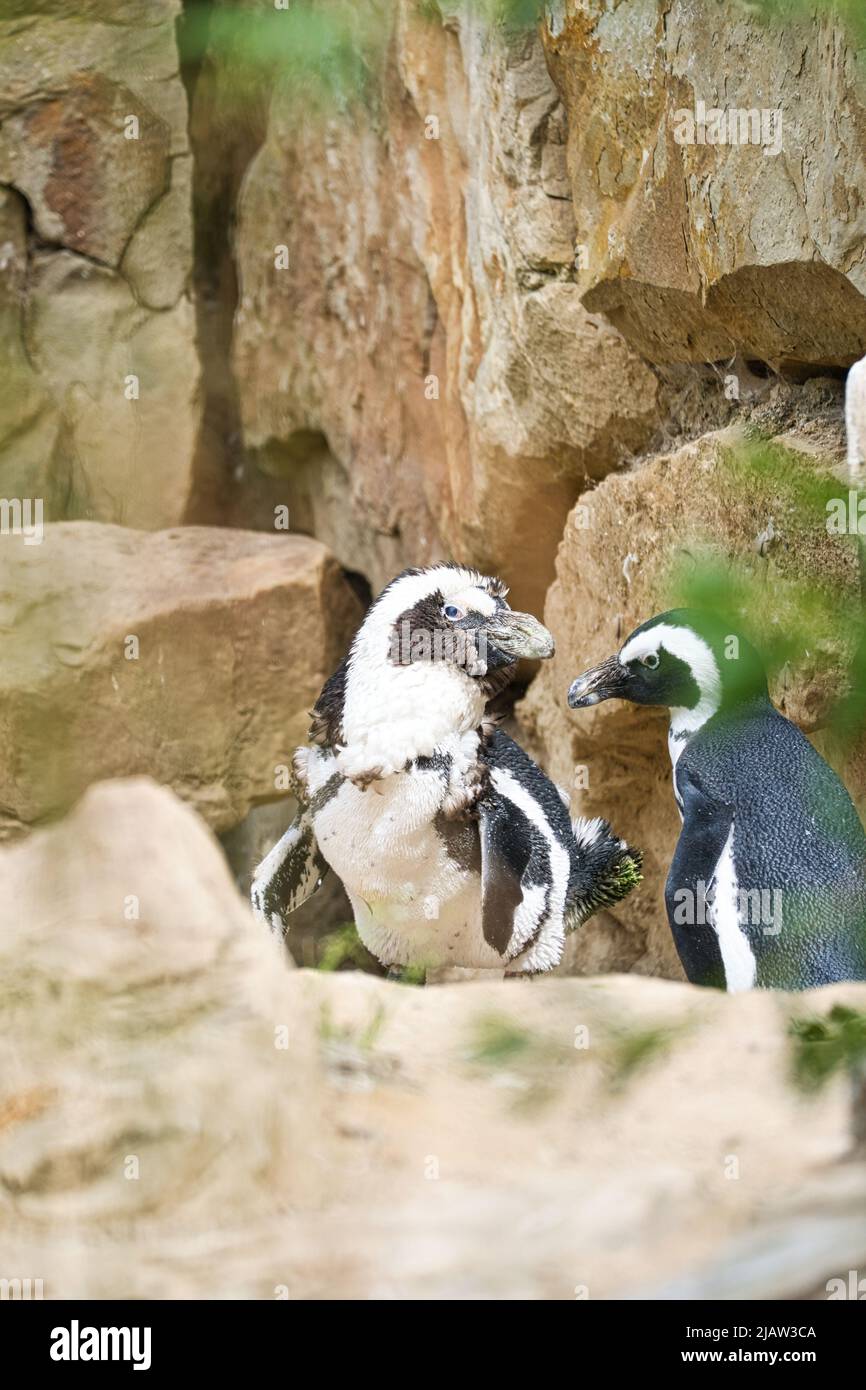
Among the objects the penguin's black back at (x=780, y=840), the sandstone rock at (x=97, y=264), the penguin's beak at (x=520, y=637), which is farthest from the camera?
the sandstone rock at (x=97, y=264)

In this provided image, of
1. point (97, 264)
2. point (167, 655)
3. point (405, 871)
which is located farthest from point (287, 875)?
point (97, 264)

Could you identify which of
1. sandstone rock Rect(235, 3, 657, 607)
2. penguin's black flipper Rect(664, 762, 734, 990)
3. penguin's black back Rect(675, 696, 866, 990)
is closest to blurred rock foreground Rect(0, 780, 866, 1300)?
penguin's black back Rect(675, 696, 866, 990)

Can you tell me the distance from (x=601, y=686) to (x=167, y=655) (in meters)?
1.85

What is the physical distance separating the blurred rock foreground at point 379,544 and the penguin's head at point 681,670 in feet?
0.31

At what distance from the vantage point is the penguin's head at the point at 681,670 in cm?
328

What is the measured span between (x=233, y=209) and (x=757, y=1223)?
5.25 metres

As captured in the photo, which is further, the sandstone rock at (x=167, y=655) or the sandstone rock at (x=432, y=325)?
the sandstone rock at (x=167, y=655)

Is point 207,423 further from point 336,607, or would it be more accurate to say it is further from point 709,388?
point 709,388

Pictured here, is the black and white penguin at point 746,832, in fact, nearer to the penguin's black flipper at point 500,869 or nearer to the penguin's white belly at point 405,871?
the penguin's black flipper at point 500,869

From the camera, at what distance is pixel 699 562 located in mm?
3623

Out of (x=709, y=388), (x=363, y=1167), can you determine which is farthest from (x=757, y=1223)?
(x=709, y=388)

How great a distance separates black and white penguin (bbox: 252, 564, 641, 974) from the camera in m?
3.29

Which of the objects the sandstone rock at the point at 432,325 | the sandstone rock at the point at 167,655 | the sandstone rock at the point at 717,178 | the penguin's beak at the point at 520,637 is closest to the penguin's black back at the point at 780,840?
the penguin's beak at the point at 520,637

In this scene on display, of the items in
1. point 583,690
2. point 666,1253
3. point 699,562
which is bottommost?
point 666,1253
